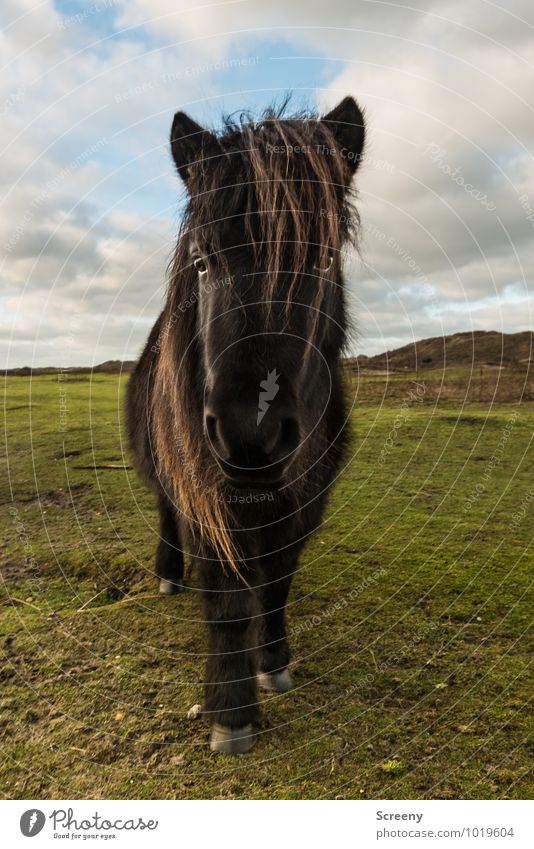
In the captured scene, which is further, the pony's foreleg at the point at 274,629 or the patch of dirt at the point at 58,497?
the patch of dirt at the point at 58,497

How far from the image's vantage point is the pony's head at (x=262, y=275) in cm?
222

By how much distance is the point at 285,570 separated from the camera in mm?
3584

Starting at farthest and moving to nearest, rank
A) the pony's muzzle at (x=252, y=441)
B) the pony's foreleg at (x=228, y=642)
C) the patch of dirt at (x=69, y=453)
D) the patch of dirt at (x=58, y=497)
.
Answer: the patch of dirt at (x=69, y=453), the patch of dirt at (x=58, y=497), the pony's foreleg at (x=228, y=642), the pony's muzzle at (x=252, y=441)

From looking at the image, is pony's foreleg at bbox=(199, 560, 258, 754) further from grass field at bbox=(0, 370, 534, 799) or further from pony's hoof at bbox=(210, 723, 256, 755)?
grass field at bbox=(0, 370, 534, 799)

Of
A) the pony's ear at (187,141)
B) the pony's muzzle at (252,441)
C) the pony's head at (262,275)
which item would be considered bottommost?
the pony's muzzle at (252,441)

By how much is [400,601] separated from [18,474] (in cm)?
688

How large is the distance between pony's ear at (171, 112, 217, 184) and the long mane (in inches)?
3.0

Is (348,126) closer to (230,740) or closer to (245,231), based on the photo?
(245,231)

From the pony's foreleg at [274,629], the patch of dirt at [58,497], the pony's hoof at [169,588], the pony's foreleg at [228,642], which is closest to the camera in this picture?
the pony's foreleg at [228,642]

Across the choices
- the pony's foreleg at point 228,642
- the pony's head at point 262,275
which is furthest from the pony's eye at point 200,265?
the pony's foreleg at point 228,642

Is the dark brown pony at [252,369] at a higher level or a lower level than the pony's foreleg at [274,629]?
higher

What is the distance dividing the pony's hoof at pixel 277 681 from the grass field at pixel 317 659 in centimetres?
6

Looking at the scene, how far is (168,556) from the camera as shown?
5.14 metres
